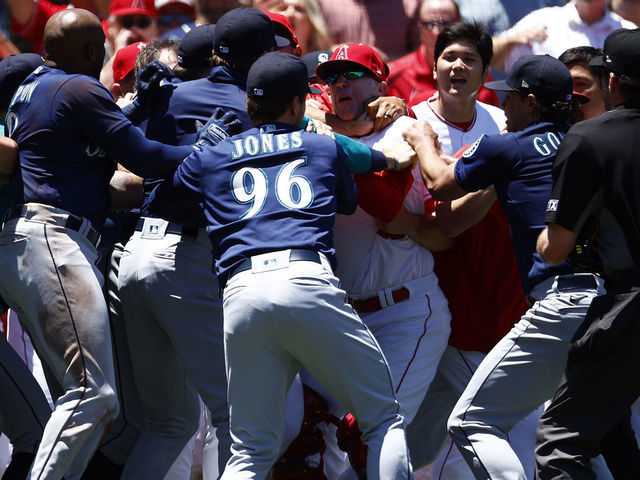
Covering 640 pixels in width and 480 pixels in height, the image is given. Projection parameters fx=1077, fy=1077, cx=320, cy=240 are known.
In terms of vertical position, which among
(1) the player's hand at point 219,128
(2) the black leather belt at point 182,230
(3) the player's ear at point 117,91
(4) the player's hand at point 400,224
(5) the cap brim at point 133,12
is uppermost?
(1) the player's hand at point 219,128

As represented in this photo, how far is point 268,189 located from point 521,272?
1.22 metres

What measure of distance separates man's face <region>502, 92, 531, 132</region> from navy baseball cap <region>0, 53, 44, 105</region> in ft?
6.90

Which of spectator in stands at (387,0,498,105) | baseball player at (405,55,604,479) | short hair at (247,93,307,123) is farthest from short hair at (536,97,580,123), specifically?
spectator in stands at (387,0,498,105)

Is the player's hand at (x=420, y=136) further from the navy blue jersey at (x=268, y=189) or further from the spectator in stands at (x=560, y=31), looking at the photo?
the spectator in stands at (x=560, y=31)

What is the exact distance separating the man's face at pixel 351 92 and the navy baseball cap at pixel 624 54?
1.10 metres

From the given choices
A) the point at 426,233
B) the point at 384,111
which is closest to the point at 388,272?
the point at 426,233

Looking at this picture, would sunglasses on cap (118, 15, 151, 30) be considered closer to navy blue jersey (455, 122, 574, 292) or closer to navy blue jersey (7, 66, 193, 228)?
navy blue jersey (7, 66, 193, 228)

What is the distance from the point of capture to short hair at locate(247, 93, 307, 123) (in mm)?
4250

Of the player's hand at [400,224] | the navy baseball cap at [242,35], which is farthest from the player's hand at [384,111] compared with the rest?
the navy baseball cap at [242,35]

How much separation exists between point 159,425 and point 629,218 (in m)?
2.19

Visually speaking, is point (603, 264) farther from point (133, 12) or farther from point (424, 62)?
point (133, 12)

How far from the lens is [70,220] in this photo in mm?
4379

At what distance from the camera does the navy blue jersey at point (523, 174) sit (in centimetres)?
446

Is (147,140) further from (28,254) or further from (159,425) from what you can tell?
(159,425)
